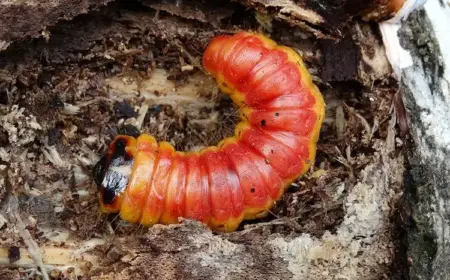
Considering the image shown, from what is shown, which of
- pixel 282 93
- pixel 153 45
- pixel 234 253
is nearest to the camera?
pixel 234 253

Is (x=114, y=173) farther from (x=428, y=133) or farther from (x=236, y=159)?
(x=428, y=133)

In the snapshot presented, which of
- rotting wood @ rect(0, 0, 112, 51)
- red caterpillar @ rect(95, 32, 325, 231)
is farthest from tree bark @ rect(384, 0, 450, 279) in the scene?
rotting wood @ rect(0, 0, 112, 51)

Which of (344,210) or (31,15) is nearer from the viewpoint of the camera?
(31,15)

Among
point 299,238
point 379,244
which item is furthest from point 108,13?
point 379,244

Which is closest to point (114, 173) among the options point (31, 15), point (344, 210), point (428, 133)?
point (31, 15)

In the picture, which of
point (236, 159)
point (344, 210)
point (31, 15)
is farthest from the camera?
point (236, 159)

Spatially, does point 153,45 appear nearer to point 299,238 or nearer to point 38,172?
point 38,172

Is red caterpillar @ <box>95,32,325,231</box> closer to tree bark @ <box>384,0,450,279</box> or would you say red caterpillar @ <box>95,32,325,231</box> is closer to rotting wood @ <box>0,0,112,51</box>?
tree bark @ <box>384,0,450,279</box>
